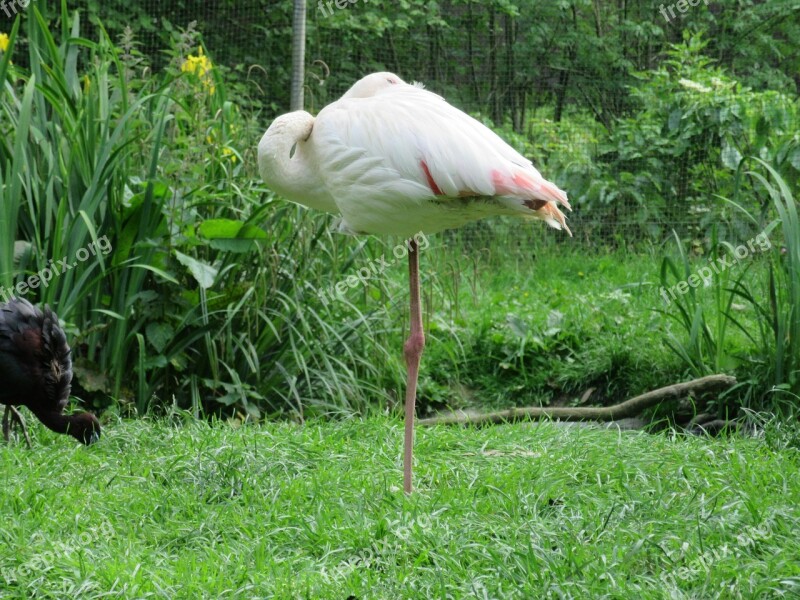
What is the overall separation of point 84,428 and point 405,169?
6.56 feet

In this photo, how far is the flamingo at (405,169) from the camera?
3.64 m

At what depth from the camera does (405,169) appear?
369cm

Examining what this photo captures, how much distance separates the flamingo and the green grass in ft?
1.47

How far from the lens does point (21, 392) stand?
15.0ft

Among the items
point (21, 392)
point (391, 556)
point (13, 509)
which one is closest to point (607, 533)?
point (391, 556)

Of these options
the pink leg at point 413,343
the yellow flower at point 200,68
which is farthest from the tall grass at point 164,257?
the pink leg at point 413,343

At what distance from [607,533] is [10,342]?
288 cm

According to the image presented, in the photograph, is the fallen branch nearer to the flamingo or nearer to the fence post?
the flamingo

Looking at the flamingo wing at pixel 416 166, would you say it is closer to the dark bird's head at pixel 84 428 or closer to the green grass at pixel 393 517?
the green grass at pixel 393 517

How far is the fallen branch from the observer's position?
5.21 meters

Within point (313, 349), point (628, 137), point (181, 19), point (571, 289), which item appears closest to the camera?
point (313, 349)

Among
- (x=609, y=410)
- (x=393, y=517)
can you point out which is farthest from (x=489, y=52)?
(x=393, y=517)

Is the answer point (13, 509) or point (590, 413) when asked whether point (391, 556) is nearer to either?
point (13, 509)

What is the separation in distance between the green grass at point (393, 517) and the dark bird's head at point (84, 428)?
0.06 meters
